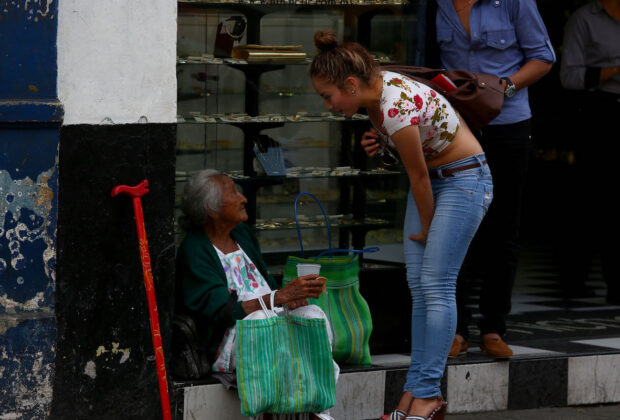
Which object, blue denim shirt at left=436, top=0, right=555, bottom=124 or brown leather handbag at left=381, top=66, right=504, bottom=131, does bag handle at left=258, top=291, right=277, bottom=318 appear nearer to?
brown leather handbag at left=381, top=66, right=504, bottom=131

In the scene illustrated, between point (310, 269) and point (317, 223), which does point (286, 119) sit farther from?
point (310, 269)

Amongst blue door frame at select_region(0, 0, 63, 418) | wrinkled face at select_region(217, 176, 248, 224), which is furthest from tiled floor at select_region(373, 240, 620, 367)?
blue door frame at select_region(0, 0, 63, 418)

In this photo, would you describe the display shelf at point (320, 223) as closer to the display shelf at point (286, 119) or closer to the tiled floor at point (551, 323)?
the display shelf at point (286, 119)

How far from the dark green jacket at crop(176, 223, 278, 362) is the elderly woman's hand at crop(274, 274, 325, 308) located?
9.3 inches

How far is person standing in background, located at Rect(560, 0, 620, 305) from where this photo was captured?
6.56m

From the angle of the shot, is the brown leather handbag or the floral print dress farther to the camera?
the floral print dress

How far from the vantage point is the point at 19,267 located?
4.07 m

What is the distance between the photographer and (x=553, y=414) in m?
4.95

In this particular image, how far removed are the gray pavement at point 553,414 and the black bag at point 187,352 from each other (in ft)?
3.80

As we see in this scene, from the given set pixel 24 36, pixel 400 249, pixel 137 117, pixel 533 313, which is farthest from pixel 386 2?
pixel 533 313

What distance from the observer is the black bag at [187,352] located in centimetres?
440

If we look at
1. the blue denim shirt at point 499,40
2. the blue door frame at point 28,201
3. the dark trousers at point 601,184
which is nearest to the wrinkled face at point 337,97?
the blue door frame at point 28,201

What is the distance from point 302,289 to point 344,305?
2.03 ft

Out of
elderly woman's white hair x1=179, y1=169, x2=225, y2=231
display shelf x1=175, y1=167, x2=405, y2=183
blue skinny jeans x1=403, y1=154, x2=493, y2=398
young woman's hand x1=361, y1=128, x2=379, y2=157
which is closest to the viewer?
blue skinny jeans x1=403, y1=154, x2=493, y2=398
